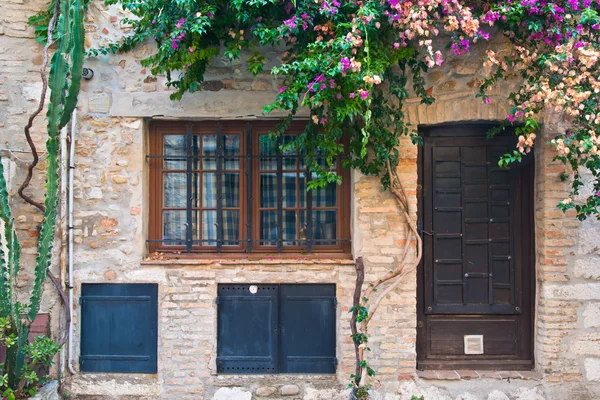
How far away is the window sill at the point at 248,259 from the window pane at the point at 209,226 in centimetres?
16

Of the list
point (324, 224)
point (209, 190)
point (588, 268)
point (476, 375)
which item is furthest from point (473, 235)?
point (209, 190)

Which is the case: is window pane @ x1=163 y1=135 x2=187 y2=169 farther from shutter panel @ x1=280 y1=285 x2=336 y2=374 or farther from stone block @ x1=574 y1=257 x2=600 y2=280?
stone block @ x1=574 y1=257 x2=600 y2=280

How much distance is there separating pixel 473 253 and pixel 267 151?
6.62 ft

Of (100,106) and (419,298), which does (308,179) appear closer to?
(419,298)

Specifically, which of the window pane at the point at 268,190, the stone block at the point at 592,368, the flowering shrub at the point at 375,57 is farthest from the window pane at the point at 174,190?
the stone block at the point at 592,368

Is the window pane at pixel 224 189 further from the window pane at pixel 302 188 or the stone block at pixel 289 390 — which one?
the stone block at pixel 289 390

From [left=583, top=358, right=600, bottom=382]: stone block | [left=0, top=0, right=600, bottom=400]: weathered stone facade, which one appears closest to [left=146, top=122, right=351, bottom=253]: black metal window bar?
[left=0, top=0, right=600, bottom=400]: weathered stone facade

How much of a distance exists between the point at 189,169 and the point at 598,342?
3.76m

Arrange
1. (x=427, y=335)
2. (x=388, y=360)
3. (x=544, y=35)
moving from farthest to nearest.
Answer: (x=427, y=335) → (x=388, y=360) → (x=544, y=35)

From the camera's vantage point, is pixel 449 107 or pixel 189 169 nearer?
pixel 449 107

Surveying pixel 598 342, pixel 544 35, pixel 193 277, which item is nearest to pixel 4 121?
pixel 193 277

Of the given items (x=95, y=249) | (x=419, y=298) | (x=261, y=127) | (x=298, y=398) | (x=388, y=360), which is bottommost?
(x=298, y=398)

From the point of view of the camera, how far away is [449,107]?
175 inches

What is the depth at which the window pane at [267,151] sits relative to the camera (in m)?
4.73
